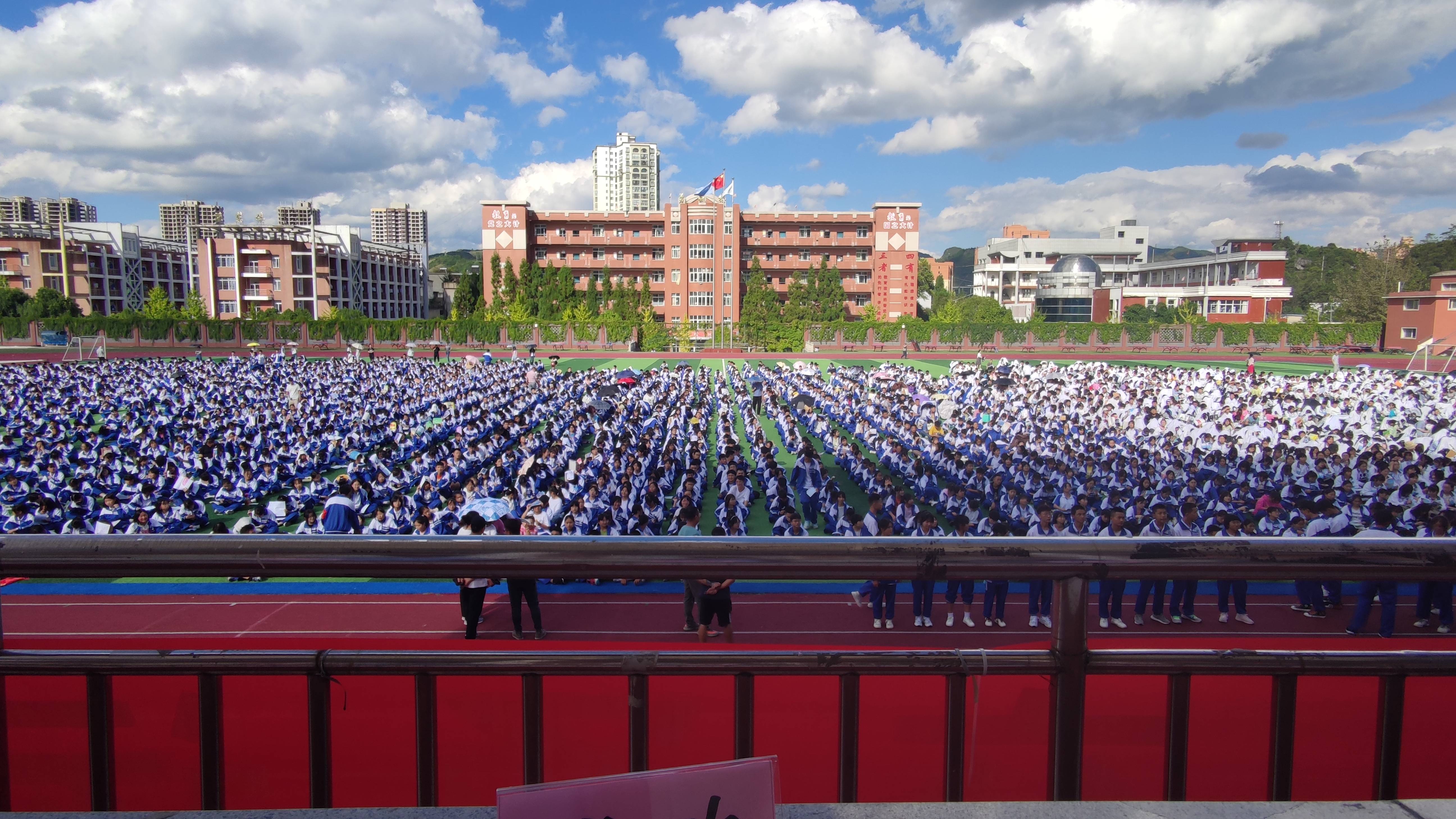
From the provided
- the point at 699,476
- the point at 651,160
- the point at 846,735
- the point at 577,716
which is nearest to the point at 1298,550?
Result: the point at 846,735

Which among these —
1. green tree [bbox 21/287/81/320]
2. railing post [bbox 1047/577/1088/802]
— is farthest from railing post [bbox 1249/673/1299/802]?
green tree [bbox 21/287/81/320]

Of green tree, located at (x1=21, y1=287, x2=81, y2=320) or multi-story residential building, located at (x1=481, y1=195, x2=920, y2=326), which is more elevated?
multi-story residential building, located at (x1=481, y1=195, x2=920, y2=326)

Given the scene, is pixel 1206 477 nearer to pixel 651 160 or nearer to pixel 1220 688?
pixel 1220 688

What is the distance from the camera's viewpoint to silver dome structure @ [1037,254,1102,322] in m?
81.9

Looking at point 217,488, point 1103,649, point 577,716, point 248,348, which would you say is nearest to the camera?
point 1103,649

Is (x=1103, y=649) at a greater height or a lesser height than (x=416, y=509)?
greater

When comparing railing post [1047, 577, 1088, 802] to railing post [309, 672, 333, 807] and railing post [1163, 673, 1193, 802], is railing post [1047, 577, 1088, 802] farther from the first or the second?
railing post [309, 672, 333, 807]

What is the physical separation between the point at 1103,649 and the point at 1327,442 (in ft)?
64.1

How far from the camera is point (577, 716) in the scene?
1.84 m

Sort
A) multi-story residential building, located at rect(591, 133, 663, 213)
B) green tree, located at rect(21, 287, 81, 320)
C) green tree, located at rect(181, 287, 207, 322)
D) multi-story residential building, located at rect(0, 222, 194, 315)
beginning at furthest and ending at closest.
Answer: multi-story residential building, located at rect(591, 133, 663, 213)
multi-story residential building, located at rect(0, 222, 194, 315)
green tree, located at rect(181, 287, 207, 322)
green tree, located at rect(21, 287, 81, 320)

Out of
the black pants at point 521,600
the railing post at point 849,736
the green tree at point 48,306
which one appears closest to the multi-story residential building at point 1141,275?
the black pants at point 521,600

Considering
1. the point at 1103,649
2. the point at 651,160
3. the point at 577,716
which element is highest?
the point at 651,160

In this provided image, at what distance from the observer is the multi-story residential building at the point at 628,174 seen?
6644 inches

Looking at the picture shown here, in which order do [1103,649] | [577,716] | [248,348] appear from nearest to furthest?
[1103,649] < [577,716] < [248,348]
